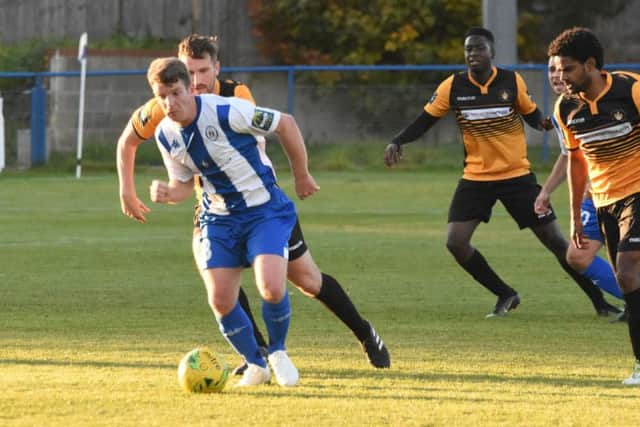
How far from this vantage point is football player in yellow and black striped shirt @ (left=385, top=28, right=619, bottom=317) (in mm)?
10547

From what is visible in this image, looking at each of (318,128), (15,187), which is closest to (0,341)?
(15,187)

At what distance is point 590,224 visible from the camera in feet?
33.0

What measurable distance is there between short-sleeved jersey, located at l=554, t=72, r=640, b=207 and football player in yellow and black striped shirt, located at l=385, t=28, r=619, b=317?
2714mm

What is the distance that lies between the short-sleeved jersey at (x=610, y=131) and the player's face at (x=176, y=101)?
6.56 ft

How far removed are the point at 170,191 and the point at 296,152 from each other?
0.65 m

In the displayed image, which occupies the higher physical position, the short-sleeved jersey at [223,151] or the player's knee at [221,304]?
the short-sleeved jersey at [223,151]

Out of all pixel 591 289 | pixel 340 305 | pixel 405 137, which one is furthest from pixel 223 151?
pixel 591 289

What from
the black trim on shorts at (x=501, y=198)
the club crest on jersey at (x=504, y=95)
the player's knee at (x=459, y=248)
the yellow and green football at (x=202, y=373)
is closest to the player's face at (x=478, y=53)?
the club crest on jersey at (x=504, y=95)

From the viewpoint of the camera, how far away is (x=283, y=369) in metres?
7.25

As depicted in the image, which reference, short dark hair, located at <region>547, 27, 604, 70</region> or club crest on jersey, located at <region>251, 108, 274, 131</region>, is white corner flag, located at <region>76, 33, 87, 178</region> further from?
short dark hair, located at <region>547, 27, 604, 70</region>

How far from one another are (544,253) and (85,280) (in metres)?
4.82

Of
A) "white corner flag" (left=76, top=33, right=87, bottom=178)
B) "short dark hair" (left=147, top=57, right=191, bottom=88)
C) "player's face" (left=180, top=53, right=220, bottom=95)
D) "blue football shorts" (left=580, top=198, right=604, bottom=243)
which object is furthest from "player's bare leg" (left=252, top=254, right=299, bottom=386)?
"white corner flag" (left=76, top=33, right=87, bottom=178)

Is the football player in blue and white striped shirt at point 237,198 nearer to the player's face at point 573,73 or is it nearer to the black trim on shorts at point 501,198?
the player's face at point 573,73

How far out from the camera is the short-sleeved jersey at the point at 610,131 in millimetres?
7527
